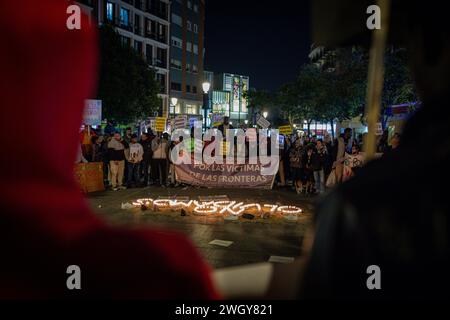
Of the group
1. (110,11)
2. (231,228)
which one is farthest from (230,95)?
(231,228)

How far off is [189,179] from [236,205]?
534cm

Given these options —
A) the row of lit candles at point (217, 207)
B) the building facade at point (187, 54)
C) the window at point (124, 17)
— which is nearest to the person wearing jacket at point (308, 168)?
the row of lit candles at point (217, 207)

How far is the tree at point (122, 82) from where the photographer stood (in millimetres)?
35781

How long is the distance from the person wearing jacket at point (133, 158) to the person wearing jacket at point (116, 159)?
29cm

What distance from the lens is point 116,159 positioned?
16.4m

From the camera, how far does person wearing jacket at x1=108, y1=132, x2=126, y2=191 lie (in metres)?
16.4

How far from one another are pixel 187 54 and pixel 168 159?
53753mm

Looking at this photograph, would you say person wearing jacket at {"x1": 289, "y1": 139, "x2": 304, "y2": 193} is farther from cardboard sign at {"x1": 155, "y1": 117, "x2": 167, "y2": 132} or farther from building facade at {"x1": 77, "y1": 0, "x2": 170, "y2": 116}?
building facade at {"x1": 77, "y1": 0, "x2": 170, "y2": 116}

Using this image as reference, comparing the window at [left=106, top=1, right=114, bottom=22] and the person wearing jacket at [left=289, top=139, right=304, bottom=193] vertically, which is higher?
the window at [left=106, top=1, right=114, bottom=22]

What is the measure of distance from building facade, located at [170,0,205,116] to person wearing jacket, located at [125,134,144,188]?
149ft

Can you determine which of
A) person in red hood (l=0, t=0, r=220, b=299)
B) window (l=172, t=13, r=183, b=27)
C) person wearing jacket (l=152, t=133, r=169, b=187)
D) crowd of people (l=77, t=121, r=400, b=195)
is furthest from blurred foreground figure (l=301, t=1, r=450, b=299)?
window (l=172, t=13, r=183, b=27)

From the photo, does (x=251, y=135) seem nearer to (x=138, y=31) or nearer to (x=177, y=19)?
(x=138, y=31)
